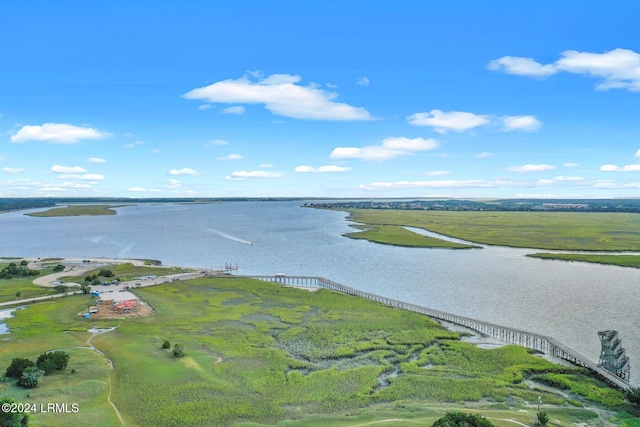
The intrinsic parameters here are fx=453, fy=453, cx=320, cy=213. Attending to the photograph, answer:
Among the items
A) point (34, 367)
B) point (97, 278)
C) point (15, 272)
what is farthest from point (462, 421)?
point (15, 272)

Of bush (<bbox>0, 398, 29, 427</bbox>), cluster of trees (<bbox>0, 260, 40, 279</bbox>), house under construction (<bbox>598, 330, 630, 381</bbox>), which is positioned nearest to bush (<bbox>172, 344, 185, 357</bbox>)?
bush (<bbox>0, 398, 29, 427</bbox>)

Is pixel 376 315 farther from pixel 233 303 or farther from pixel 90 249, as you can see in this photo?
pixel 90 249

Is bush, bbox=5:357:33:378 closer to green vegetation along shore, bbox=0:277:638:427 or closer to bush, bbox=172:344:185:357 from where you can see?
green vegetation along shore, bbox=0:277:638:427

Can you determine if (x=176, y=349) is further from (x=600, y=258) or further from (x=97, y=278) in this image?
(x=600, y=258)

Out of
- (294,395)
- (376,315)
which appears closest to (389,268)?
(376,315)

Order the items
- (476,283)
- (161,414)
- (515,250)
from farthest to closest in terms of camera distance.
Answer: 1. (515,250)
2. (476,283)
3. (161,414)

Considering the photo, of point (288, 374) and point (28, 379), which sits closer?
point (28, 379)
